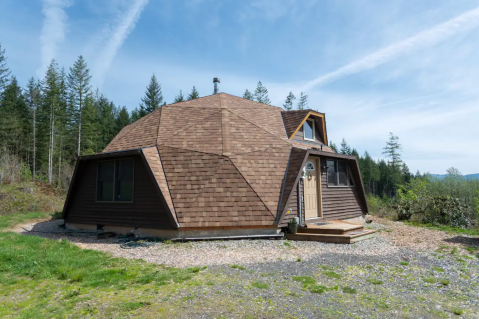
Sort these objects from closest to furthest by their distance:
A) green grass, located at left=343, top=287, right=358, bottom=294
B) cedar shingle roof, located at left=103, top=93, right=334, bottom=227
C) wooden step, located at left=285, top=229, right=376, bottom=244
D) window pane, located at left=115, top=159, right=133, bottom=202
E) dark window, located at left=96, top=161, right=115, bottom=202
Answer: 1. green grass, located at left=343, top=287, right=358, bottom=294
2. wooden step, located at left=285, top=229, right=376, bottom=244
3. cedar shingle roof, located at left=103, top=93, right=334, bottom=227
4. window pane, located at left=115, top=159, right=133, bottom=202
5. dark window, located at left=96, top=161, right=115, bottom=202

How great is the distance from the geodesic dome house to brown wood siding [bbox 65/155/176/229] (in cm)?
3

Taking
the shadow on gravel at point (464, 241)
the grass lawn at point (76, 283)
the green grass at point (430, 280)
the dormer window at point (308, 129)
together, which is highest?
the dormer window at point (308, 129)

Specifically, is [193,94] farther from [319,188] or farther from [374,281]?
[374,281]

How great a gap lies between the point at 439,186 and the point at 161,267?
28.2m

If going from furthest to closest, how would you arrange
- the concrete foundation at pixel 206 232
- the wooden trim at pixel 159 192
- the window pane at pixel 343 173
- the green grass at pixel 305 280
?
the window pane at pixel 343 173
the concrete foundation at pixel 206 232
the wooden trim at pixel 159 192
the green grass at pixel 305 280

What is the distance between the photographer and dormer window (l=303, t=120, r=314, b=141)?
13.5 m

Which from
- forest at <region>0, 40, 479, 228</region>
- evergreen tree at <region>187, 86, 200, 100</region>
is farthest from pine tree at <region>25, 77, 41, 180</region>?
evergreen tree at <region>187, 86, 200, 100</region>

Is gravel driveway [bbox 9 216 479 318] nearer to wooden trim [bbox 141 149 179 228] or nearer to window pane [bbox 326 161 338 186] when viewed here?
wooden trim [bbox 141 149 179 228]

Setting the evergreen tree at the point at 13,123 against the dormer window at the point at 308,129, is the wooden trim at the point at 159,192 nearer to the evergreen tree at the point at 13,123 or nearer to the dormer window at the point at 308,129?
the dormer window at the point at 308,129

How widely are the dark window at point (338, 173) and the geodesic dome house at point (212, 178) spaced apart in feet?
0.14

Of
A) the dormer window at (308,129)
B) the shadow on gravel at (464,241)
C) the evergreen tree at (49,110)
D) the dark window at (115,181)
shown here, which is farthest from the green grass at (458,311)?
the evergreen tree at (49,110)

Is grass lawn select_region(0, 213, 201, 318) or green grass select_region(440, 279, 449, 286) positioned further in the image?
green grass select_region(440, 279, 449, 286)

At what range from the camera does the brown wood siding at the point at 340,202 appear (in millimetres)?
11805

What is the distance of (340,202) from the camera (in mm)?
12539
